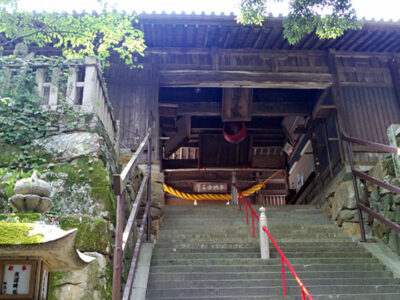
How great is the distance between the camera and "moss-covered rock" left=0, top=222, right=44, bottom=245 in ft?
9.22

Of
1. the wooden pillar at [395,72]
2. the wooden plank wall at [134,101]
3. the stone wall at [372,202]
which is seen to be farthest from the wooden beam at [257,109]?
the stone wall at [372,202]

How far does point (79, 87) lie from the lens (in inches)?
247

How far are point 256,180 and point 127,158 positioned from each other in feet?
29.2

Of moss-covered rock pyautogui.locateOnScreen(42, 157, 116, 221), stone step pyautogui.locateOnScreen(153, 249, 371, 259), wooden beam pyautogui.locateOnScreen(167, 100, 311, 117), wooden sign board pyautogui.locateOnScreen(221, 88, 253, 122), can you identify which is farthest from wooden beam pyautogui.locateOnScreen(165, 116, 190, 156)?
moss-covered rock pyautogui.locateOnScreen(42, 157, 116, 221)

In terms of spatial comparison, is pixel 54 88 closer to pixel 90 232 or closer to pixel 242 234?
pixel 90 232

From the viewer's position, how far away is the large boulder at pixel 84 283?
170 inches

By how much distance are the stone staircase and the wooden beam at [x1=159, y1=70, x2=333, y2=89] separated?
3759 mm

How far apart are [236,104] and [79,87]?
6.58 metres

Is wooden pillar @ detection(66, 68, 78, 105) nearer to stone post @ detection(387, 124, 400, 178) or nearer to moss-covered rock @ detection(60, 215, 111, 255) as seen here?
moss-covered rock @ detection(60, 215, 111, 255)

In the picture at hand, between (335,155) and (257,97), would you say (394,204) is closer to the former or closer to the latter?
(335,155)

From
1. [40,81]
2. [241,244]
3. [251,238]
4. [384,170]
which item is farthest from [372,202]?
[40,81]

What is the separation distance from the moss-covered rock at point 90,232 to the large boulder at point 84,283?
0.10 metres

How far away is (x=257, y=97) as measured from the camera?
13156mm

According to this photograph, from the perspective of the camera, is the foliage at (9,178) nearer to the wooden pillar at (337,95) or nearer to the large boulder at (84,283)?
the large boulder at (84,283)
